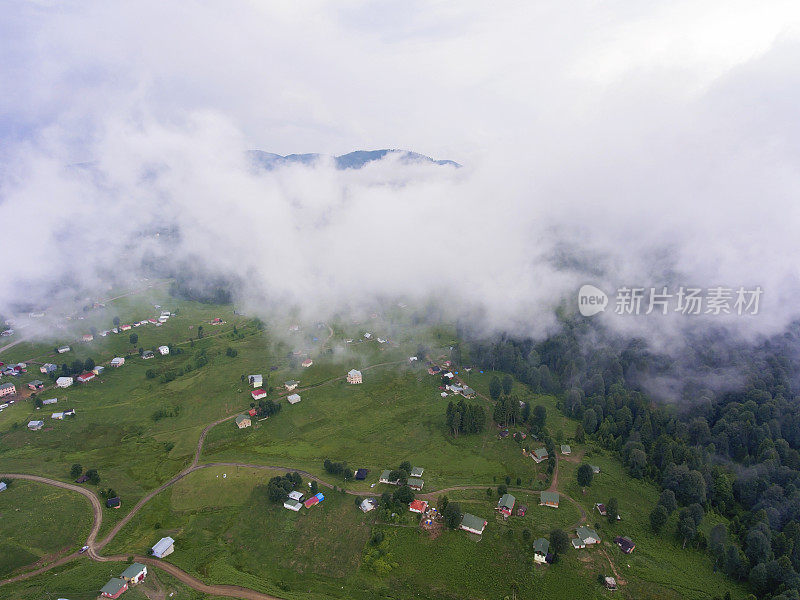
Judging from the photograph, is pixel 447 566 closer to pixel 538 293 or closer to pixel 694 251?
pixel 538 293

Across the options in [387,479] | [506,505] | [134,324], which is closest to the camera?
[506,505]

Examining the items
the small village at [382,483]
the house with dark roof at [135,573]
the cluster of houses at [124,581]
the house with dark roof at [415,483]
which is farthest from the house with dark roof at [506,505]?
the cluster of houses at [124,581]

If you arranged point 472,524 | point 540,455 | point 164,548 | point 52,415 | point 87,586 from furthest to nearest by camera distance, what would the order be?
point 52,415 → point 540,455 → point 472,524 → point 164,548 → point 87,586

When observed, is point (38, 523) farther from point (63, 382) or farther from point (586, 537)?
point (586, 537)

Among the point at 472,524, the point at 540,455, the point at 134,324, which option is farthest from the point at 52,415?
the point at 540,455

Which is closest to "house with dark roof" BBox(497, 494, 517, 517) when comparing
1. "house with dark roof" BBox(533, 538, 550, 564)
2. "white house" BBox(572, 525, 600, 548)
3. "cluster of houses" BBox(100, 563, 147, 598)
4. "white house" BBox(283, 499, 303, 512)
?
"house with dark roof" BBox(533, 538, 550, 564)

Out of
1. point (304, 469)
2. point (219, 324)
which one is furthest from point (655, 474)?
point (219, 324)

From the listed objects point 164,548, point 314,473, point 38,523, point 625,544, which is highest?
point 625,544
